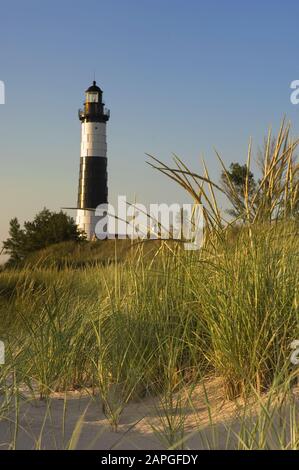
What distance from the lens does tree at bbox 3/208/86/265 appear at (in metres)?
17.5

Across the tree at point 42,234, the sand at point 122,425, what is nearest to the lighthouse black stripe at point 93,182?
the tree at point 42,234

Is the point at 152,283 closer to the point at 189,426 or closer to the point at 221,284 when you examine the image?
the point at 221,284

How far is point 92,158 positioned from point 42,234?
7230 millimetres

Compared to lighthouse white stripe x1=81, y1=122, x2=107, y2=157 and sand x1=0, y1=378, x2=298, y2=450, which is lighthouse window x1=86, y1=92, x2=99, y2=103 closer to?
lighthouse white stripe x1=81, y1=122, x2=107, y2=157

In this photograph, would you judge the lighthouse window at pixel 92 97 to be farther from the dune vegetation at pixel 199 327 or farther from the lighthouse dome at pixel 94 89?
the dune vegetation at pixel 199 327

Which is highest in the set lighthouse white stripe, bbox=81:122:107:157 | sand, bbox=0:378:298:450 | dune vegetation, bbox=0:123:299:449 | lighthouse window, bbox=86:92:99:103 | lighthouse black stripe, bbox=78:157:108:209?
lighthouse window, bbox=86:92:99:103

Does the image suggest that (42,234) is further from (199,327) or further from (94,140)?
(199,327)

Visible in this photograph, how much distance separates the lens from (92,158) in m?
24.1

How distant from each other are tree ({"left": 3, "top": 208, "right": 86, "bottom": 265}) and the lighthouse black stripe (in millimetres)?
5316

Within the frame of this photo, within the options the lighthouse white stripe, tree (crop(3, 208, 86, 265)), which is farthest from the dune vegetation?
the lighthouse white stripe

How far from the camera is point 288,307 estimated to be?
8.56 feet

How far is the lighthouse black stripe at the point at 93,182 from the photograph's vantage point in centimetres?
2377

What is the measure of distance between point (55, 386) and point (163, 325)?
60cm
